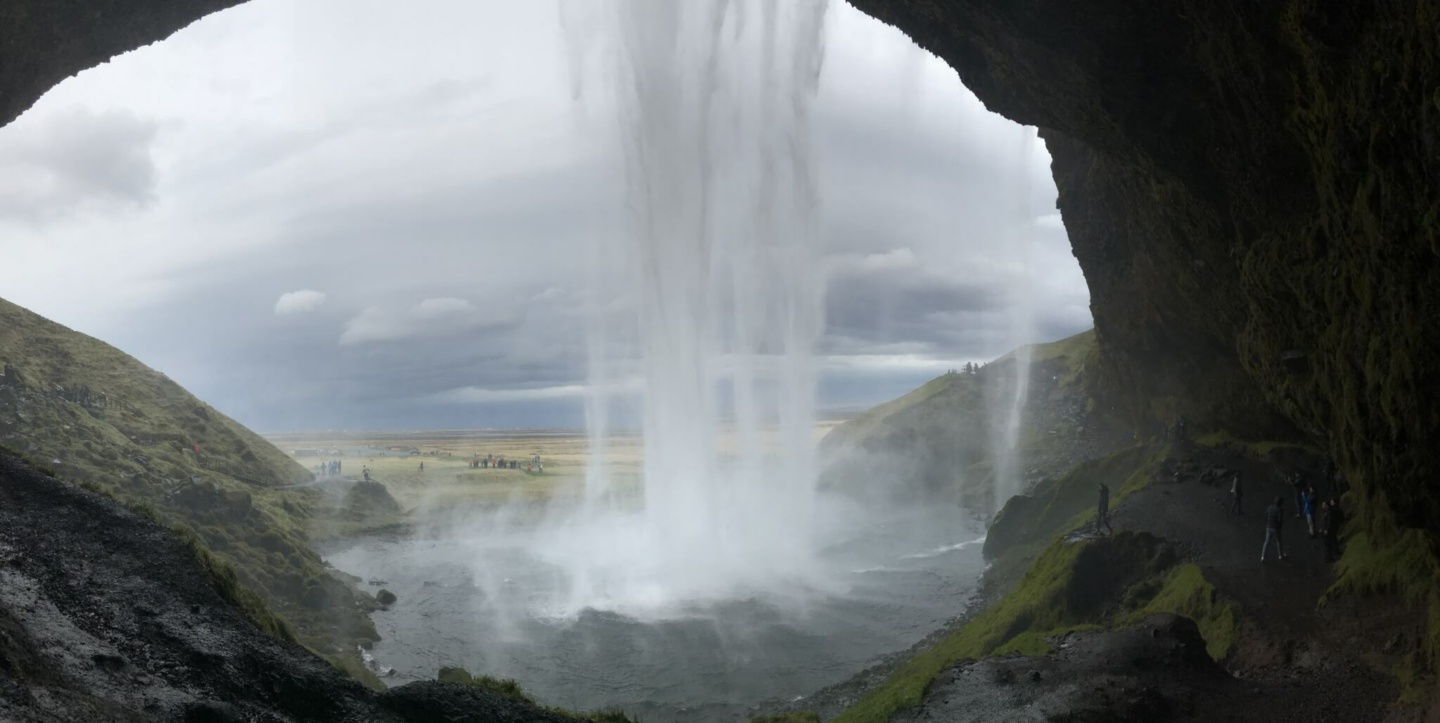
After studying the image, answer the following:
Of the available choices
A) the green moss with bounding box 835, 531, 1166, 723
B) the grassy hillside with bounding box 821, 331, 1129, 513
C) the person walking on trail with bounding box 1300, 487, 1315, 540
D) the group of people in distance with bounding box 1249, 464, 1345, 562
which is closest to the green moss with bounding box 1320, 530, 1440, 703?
the group of people in distance with bounding box 1249, 464, 1345, 562

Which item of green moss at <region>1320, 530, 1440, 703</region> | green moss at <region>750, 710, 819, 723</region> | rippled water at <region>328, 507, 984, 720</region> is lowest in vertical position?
rippled water at <region>328, 507, 984, 720</region>

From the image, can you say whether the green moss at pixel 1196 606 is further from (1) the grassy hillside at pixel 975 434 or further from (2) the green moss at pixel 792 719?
(1) the grassy hillside at pixel 975 434

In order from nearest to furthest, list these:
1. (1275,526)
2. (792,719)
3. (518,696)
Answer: (518,696), (792,719), (1275,526)

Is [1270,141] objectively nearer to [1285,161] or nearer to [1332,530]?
[1285,161]

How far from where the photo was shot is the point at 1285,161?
735 inches

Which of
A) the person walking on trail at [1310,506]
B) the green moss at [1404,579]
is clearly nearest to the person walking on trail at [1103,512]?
the person walking on trail at [1310,506]

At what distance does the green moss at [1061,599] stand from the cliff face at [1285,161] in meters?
7.25

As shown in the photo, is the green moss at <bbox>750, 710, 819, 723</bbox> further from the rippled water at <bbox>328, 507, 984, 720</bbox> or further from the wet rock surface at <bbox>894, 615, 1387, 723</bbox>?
the rippled water at <bbox>328, 507, 984, 720</bbox>

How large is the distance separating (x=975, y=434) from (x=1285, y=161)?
69059 millimetres

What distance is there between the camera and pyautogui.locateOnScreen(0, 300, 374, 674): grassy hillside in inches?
1511

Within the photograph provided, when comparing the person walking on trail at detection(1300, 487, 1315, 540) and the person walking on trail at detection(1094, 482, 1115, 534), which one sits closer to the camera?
the person walking on trail at detection(1300, 487, 1315, 540)

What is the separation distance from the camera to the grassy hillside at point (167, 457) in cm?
3838

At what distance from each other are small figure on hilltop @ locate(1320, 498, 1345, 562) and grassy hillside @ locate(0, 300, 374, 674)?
36836mm

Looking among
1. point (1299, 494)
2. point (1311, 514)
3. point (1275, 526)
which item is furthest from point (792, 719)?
point (1299, 494)
